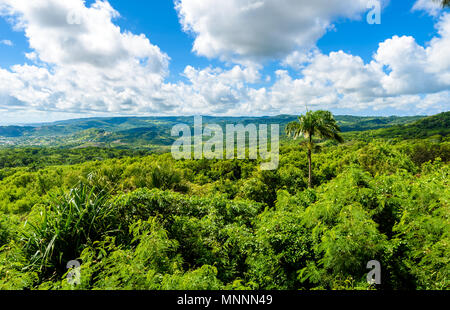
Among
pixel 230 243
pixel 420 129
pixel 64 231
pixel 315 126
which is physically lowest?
pixel 230 243

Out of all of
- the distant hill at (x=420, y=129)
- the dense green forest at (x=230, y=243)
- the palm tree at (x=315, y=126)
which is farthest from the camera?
the distant hill at (x=420, y=129)

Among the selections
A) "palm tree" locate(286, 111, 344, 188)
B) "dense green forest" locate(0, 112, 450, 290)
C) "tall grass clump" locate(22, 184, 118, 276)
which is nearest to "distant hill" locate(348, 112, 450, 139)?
"palm tree" locate(286, 111, 344, 188)

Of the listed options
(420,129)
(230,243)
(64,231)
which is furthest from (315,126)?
(420,129)

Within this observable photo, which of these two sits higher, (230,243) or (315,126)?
(315,126)

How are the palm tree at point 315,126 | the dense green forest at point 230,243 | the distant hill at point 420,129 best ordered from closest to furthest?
1. the dense green forest at point 230,243
2. the palm tree at point 315,126
3. the distant hill at point 420,129

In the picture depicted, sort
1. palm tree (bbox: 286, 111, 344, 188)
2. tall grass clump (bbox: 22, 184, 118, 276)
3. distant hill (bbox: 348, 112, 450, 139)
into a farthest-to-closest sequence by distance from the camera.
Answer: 1. distant hill (bbox: 348, 112, 450, 139)
2. palm tree (bbox: 286, 111, 344, 188)
3. tall grass clump (bbox: 22, 184, 118, 276)

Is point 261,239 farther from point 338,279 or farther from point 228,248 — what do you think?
point 338,279

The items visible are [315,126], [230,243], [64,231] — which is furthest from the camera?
[315,126]

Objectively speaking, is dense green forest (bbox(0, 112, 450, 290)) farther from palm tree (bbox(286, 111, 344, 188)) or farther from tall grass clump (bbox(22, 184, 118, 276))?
palm tree (bbox(286, 111, 344, 188))

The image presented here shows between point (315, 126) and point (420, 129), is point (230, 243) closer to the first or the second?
point (315, 126)

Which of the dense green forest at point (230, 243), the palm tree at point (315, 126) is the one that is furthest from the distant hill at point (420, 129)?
the dense green forest at point (230, 243)

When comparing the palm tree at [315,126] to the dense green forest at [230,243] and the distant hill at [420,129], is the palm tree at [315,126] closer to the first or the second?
the dense green forest at [230,243]
